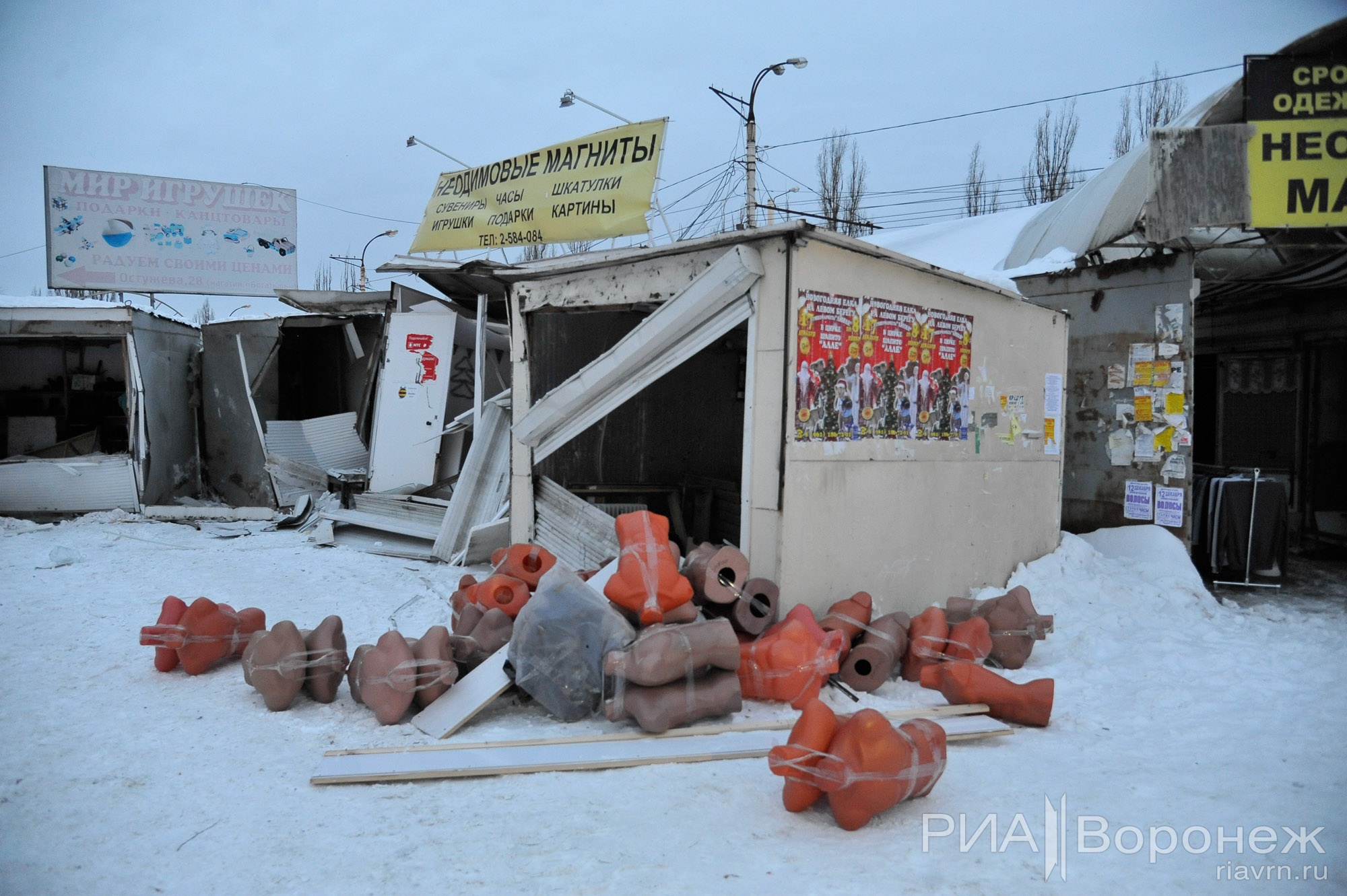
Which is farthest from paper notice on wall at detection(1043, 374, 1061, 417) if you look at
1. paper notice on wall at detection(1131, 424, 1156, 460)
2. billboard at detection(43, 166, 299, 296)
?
billboard at detection(43, 166, 299, 296)

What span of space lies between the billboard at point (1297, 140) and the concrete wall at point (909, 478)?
201cm

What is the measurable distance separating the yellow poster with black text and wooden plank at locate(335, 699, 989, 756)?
579cm

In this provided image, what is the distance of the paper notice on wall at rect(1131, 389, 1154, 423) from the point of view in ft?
25.3

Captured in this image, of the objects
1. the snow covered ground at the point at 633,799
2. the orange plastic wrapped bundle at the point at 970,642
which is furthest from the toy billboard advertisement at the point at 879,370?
the snow covered ground at the point at 633,799

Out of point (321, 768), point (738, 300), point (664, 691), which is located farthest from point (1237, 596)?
point (321, 768)

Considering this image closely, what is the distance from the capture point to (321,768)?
3543mm

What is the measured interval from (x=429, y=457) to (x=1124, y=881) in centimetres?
924

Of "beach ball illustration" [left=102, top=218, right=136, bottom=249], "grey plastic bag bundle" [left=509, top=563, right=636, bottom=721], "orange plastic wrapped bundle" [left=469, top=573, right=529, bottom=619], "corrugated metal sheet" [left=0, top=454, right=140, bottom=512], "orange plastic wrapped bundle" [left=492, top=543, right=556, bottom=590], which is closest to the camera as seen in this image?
"grey plastic bag bundle" [left=509, top=563, right=636, bottom=721]

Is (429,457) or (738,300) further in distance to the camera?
(429,457)

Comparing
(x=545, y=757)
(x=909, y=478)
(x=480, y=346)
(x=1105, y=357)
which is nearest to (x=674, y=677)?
(x=545, y=757)

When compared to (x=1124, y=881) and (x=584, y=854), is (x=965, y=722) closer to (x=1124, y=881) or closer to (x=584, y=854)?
(x=1124, y=881)

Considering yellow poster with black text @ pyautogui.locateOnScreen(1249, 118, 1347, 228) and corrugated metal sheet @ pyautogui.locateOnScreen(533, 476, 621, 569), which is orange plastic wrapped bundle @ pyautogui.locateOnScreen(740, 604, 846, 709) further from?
yellow poster with black text @ pyautogui.locateOnScreen(1249, 118, 1347, 228)

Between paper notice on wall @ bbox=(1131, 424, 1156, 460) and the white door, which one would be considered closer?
paper notice on wall @ bbox=(1131, 424, 1156, 460)
